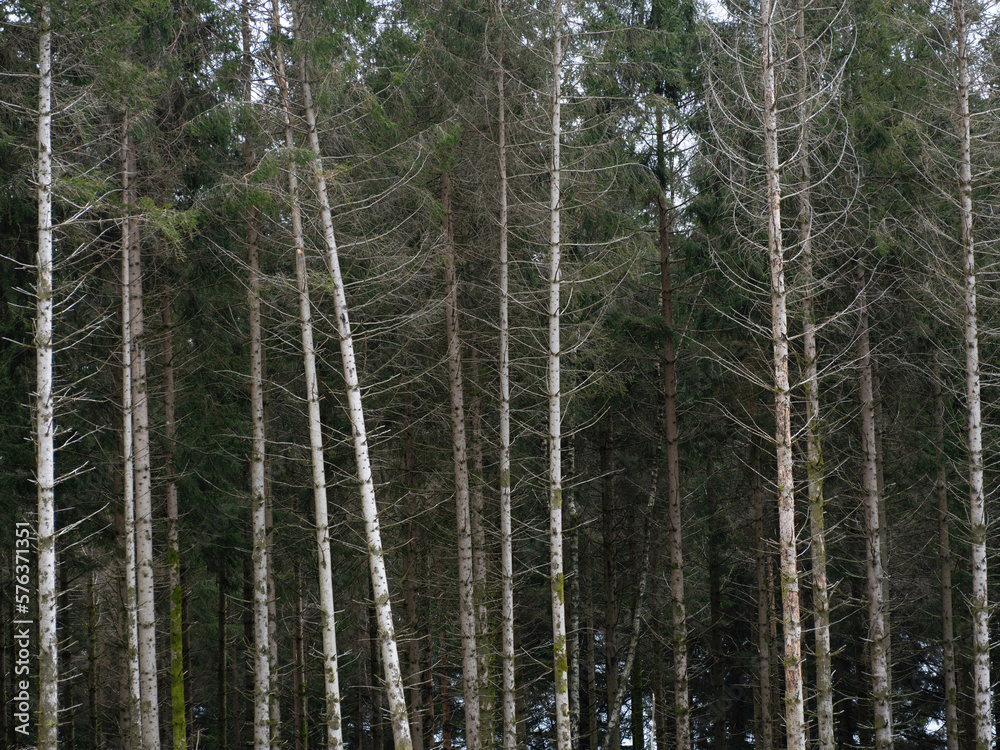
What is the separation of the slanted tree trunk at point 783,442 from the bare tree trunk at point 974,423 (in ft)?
13.1

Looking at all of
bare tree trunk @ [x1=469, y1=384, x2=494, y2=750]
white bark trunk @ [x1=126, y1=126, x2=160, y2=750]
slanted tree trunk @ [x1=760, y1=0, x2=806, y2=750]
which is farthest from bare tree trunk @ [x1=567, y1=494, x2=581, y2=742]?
white bark trunk @ [x1=126, y1=126, x2=160, y2=750]

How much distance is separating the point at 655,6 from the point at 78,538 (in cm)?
1277

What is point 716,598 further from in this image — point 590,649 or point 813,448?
point 813,448

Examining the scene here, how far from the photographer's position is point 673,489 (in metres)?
13.0

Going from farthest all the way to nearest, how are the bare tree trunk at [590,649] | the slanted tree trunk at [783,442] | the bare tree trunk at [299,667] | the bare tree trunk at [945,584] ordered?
the bare tree trunk at [590,649], the bare tree trunk at [299,667], the bare tree trunk at [945,584], the slanted tree trunk at [783,442]

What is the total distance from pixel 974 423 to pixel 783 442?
4.34 meters

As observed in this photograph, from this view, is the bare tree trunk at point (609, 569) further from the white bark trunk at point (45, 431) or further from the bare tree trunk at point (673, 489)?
the white bark trunk at point (45, 431)

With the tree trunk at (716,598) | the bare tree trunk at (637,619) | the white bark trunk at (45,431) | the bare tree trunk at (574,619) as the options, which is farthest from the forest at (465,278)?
the tree trunk at (716,598)

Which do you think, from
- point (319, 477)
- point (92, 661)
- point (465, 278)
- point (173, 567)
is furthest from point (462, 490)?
point (92, 661)

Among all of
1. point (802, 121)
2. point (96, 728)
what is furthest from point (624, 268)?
point (96, 728)

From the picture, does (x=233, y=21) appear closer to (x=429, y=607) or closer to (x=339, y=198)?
(x=339, y=198)

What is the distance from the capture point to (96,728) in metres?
14.5

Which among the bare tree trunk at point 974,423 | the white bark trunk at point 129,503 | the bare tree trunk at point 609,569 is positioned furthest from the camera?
the bare tree trunk at point 609,569

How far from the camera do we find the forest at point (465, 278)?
9.15m
